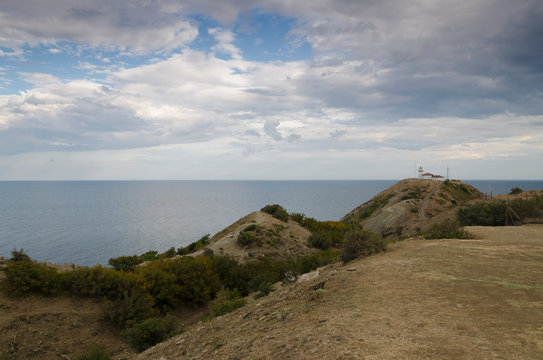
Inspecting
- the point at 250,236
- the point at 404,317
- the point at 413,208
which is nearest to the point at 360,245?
the point at 404,317

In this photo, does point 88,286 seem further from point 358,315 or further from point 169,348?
point 358,315

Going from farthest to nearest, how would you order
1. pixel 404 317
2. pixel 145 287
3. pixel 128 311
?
pixel 145 287, pixel 128 311, pixel 404 317

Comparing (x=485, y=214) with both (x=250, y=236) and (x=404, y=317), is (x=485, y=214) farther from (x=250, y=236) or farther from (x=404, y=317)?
(x=404, y=317)

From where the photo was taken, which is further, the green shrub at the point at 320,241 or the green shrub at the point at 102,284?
the green shrub at the point at 320,241

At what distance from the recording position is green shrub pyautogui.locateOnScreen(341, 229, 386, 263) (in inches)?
498

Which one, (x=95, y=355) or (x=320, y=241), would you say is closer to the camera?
(x=95, y=355)

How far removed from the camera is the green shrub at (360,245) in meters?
12.6

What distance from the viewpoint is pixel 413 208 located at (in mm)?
40000

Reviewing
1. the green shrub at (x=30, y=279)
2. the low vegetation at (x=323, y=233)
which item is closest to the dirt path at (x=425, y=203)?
the low vegetation at (x=323, y=233)

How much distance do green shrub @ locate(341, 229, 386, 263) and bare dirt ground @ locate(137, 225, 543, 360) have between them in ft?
4.03

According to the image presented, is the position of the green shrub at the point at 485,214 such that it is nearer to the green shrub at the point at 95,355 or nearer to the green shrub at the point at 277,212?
the green shrub at the point at 277,212

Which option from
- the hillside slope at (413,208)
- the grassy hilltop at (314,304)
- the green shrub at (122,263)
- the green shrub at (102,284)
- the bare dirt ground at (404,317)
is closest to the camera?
the bare dirt ground at (404,317)

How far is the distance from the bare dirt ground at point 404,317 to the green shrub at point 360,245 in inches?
48.3

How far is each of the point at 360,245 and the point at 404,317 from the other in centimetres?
685
